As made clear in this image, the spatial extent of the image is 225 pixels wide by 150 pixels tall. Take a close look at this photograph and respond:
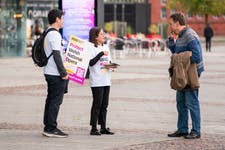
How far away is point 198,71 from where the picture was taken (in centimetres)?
1220

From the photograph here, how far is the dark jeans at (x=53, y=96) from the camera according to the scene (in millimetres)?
12016

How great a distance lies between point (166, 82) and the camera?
23.2 meters

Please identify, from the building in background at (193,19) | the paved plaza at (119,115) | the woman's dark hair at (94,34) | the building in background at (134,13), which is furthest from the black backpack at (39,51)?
the building in background at (193,19)

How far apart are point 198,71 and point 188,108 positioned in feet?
1.85

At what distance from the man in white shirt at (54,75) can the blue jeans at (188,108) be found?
172cm

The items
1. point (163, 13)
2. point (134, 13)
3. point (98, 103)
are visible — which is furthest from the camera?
point (163, 13)

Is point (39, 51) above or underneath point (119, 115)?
above

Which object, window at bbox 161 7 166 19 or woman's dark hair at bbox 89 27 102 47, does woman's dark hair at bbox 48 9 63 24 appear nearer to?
woman's dark hair at bbox 89 27 102 47

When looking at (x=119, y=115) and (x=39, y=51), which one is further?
(x=119, y=115)

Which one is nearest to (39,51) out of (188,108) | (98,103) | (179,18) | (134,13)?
(98,103)

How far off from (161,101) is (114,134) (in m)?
5.40

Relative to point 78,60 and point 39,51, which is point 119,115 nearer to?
point 78,60

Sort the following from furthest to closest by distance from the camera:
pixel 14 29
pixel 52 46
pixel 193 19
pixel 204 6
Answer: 1. pixel 193 19
2. pixel 204 6
3. pixel 14 29
4. pixel 52 46

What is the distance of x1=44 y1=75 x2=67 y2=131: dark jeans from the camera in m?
12.0
